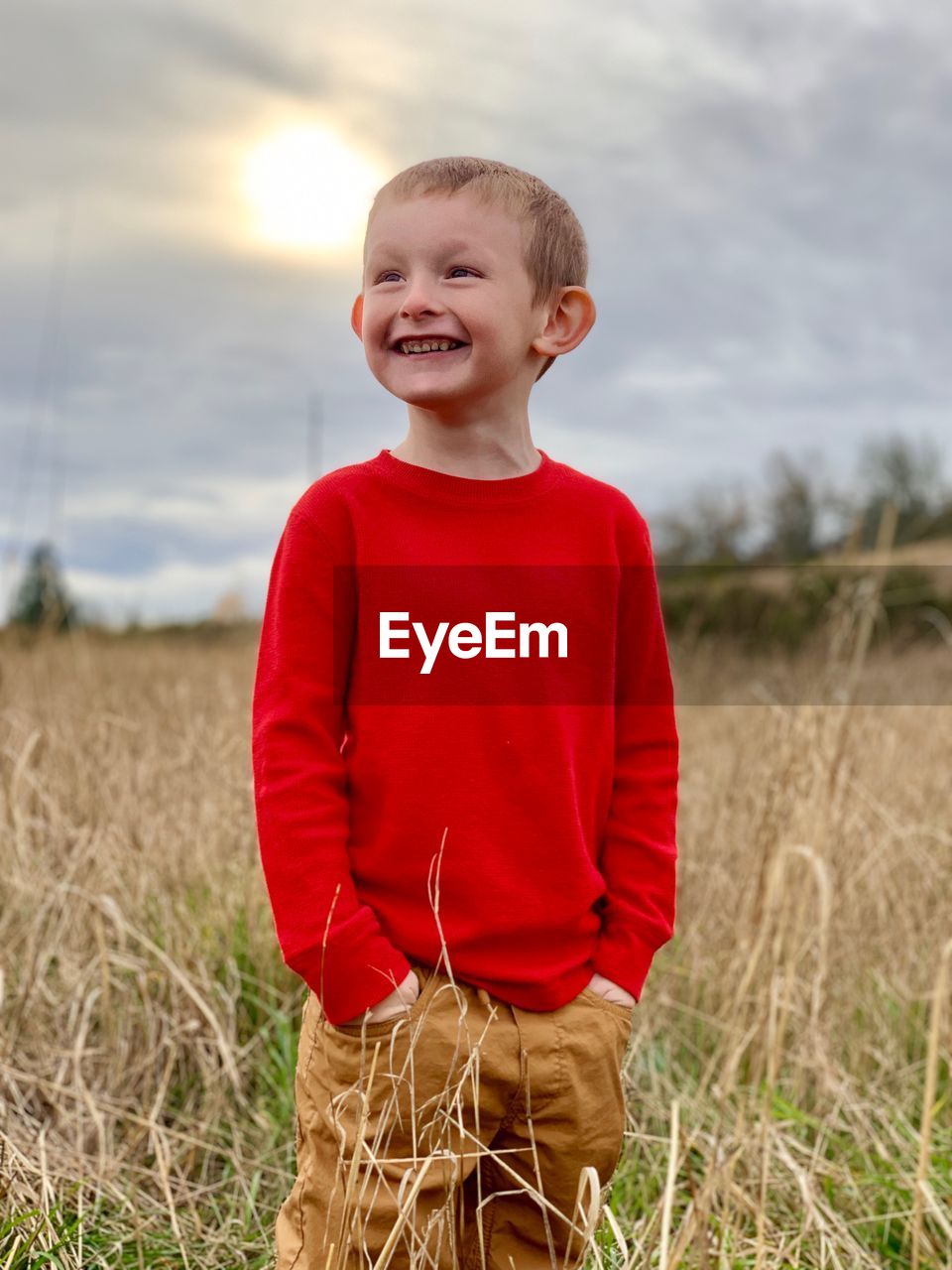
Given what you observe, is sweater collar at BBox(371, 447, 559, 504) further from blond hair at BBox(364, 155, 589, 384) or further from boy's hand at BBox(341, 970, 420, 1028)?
boy's hand at BBox(341, 970, 420, 1028)

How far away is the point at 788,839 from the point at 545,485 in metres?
1.48

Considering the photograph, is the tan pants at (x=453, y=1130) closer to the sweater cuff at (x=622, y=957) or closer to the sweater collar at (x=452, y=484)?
the sweater cuff at (x=622, y=957)

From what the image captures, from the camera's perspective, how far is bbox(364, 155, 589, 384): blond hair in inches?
54.8

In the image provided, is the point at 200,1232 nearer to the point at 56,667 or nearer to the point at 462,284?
the point at 462,284

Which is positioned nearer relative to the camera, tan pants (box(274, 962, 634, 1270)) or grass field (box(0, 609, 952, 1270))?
tan pants (box(274, 962, 634, 1270))

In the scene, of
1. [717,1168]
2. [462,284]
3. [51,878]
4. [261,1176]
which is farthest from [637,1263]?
[51,878]

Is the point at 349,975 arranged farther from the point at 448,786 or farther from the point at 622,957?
the point at 622,957

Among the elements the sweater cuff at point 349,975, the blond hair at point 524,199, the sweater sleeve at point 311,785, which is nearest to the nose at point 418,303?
the blond hair at point 524,199

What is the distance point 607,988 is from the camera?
4.76 feet

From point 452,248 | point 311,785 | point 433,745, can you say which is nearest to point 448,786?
point 433,745

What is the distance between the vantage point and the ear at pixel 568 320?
1.46m

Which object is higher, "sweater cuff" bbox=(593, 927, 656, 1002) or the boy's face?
the boy's face

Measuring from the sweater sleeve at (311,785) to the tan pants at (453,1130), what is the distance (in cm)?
8

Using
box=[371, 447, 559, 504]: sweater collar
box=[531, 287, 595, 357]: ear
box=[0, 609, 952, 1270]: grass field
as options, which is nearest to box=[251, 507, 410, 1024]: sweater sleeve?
box=[371, 447, 559, 504]: sweater collar
